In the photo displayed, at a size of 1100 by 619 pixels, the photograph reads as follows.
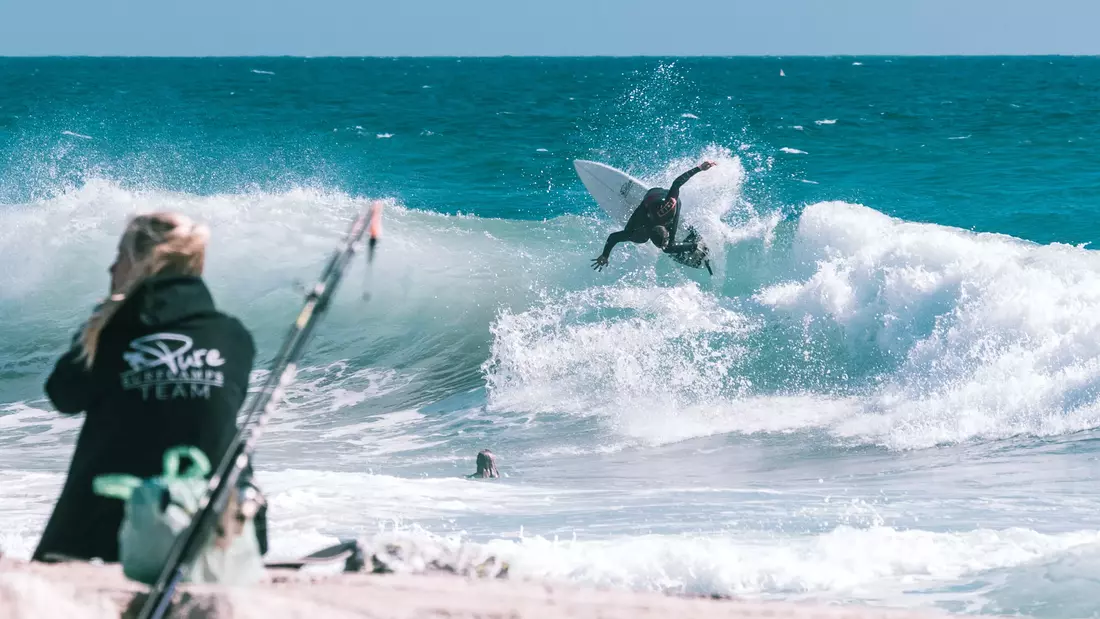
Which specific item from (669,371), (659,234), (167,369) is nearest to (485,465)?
(669,371)

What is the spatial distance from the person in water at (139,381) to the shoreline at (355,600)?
0.40 ft

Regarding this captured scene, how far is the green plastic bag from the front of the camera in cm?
262

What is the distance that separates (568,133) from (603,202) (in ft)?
68.6

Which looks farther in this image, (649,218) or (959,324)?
(649,218)

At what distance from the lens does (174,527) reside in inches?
104

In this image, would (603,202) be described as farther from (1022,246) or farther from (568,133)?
(568,133)

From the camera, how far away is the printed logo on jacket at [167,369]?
274cm

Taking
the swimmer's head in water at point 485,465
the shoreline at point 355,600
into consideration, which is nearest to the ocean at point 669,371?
the swimmer's head in water at point 485,465

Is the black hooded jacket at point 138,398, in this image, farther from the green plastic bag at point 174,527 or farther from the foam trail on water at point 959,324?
the foam trail on water at point 959,324

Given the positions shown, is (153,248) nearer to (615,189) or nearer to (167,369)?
(167,369)

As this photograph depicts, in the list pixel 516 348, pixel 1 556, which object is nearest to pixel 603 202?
pixel 516 348

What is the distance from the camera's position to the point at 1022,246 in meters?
13.1

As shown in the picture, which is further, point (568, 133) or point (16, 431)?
point (568, 133)

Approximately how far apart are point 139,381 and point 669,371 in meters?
9.23
